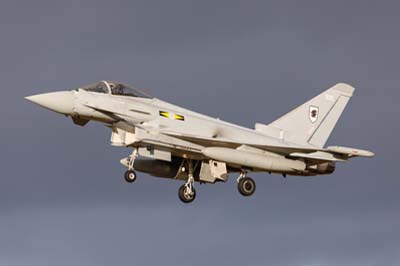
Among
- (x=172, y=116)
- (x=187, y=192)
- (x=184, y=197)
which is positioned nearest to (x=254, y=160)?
(x=187, y=192)

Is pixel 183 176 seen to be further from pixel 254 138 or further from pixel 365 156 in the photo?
pixel 365 156

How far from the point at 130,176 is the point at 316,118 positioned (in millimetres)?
7488

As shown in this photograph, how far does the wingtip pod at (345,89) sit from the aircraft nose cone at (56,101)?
1002 cm

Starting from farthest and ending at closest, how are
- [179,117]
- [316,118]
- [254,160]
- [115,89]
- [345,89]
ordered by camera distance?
[345,89], [316,118], [179,117], [254,160], [115,89]

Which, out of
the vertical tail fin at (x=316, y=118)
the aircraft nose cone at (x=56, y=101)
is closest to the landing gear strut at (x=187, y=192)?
the vertical tail fin at (x=316, y=118)

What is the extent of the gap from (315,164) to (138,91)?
6.35m

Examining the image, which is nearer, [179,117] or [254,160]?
[254,160]

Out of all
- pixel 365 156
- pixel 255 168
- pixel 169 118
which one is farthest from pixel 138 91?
pixel 365 156

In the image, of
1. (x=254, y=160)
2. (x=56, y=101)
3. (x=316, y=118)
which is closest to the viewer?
(x=56, y=101)

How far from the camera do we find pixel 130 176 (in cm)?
4475

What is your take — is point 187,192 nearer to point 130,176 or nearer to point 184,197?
point 184,197

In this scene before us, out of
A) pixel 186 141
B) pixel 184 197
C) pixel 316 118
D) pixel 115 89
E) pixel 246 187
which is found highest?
pixel 316 118

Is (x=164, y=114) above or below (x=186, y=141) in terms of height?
above

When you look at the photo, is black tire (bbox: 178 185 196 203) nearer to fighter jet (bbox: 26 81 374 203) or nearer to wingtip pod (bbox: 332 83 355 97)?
fighter jet (bbox: 26 81 374 203)
